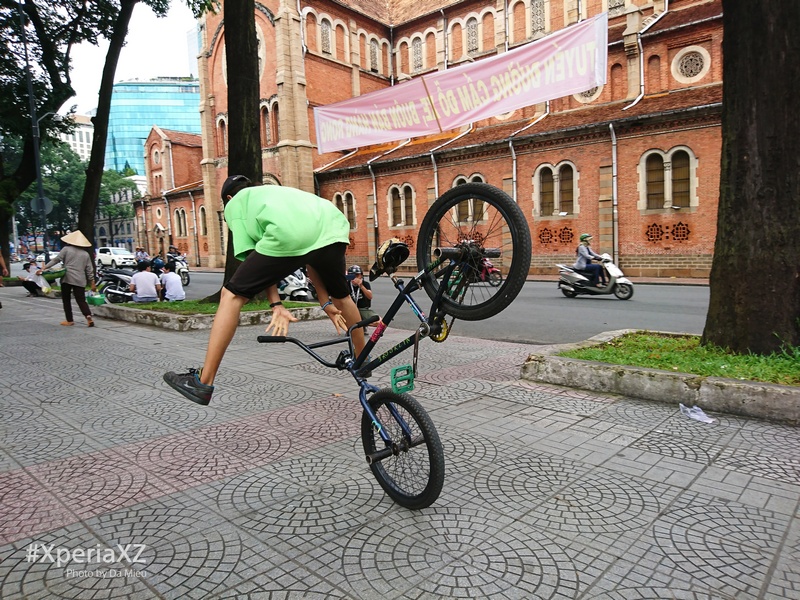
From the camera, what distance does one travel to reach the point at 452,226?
3.27m

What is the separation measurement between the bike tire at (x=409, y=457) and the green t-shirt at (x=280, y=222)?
3.31ft

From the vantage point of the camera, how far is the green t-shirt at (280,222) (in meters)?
3.13

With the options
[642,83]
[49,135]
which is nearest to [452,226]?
[49,135]


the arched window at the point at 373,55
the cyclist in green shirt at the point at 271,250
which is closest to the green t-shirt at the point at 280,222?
the cyclist in green shirt at the point at 271,250

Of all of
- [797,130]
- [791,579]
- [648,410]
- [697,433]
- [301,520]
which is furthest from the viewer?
[797,130]

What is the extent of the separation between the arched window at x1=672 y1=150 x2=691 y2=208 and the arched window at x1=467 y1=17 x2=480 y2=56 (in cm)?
1903

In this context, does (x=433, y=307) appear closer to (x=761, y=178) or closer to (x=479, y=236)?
(x=479, y=236)

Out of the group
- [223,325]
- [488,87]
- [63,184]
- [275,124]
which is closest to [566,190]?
[488,87]

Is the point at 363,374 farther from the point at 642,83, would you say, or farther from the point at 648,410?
the point at 642,83

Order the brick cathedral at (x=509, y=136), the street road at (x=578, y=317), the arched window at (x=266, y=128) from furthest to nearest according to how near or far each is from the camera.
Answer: the arched window at (x=266, y=128) → the brick cathedral at (x=509, y=136) → the street road at (x=578, y=317)

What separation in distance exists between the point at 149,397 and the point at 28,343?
4.86 m

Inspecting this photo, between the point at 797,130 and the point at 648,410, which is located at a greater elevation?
the point at 797,130

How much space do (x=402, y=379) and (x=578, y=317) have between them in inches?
361

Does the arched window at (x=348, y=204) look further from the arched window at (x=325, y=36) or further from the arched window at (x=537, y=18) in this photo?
the arched window at (x=537, y=18)
